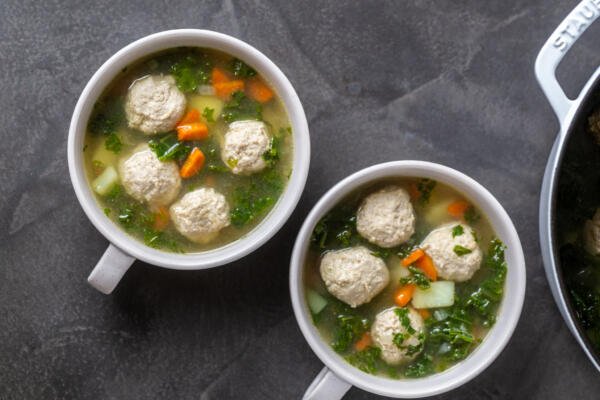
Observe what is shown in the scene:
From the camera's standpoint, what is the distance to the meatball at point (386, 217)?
2457 millimetres

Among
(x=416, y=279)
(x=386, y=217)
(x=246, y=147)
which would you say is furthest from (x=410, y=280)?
(x=246, y=147)

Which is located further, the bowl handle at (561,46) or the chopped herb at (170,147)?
the chopped herb at (170,147)

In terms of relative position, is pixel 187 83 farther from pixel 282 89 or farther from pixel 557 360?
pixel 557 360

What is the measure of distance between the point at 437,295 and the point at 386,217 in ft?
1.11

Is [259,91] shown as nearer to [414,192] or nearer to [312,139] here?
[312,139]

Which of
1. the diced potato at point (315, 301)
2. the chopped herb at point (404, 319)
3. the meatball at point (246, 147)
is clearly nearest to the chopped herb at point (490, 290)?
the chopped herb at point (404, 319)

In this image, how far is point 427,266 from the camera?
8.31 feet

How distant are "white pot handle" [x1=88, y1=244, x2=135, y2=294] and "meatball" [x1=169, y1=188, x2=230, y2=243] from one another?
21cm

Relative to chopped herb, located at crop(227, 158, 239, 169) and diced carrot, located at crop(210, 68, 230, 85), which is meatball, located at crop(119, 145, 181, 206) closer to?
chopped herb, located at crop(227, 158, 239, 169)

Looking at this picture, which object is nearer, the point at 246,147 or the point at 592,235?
the point at 246,147

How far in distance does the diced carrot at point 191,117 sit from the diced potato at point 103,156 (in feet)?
0.81

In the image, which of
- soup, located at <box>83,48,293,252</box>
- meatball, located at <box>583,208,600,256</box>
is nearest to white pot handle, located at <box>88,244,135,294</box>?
soup, located at <box>83,48,293,252</box>

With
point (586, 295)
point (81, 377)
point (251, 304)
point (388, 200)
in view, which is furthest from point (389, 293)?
point (81, 377)

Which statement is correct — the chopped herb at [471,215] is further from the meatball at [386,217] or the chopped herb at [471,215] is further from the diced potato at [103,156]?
the diced potato at [103,156]
